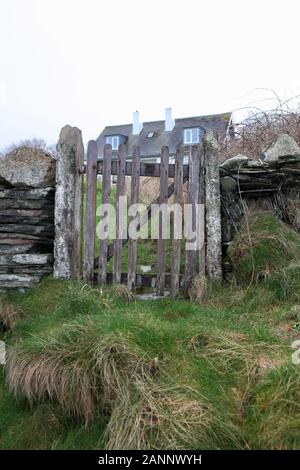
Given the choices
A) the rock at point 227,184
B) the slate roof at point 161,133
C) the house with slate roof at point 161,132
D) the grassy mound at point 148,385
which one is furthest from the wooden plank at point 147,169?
the slate roof at point 161,133

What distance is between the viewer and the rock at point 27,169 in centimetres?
488

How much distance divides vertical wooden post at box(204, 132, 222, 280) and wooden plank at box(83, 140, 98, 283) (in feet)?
4.08

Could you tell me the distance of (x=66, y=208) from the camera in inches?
189

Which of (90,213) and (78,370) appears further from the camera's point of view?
(90,213)

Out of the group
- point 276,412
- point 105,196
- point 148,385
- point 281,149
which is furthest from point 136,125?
point 276,412

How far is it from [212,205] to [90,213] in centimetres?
134

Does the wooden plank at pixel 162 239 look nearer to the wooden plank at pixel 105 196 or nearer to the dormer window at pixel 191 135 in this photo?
the wooden plank at pixel 105 196

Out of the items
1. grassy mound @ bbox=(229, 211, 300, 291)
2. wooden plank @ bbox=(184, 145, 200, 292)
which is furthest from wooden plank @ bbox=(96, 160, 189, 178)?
grassy mound @ bbox=(229, 211, 300, 291)

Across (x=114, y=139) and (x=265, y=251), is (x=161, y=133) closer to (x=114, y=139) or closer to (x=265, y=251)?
(x=114, y=139)

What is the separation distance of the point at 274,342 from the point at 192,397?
88 cm

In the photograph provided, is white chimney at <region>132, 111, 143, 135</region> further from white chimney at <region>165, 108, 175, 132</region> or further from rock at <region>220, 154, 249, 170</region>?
rock at <region>220, 154, 249, 170</region>

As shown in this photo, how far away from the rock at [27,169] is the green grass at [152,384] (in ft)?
6.11
